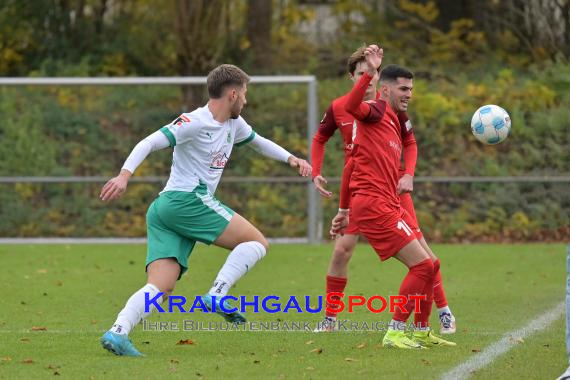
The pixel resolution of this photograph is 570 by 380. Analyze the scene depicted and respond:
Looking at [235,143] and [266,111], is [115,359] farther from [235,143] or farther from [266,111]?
[266,111]

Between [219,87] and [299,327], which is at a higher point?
[219,87]

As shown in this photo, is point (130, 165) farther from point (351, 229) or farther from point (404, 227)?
point (351, 229)

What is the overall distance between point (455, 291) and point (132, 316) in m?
5.02

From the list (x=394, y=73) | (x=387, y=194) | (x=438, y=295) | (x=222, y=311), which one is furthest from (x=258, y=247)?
(x=438, y=295)

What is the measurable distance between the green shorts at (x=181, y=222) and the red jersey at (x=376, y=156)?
102cm

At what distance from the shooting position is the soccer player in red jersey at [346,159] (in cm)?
841

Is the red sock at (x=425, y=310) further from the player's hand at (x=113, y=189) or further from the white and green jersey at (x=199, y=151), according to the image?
the player's hand at (x=113, y=189)

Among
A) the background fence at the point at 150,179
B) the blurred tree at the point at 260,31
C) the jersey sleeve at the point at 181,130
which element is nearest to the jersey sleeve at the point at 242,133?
the jersey sleeve at the point at 181,130

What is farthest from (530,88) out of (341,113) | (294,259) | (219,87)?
(219,87)

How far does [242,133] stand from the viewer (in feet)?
26.2

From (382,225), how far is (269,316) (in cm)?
244

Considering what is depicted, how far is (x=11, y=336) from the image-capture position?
332 inches

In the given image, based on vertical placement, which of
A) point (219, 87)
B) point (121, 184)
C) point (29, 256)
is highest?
point (219, 87)

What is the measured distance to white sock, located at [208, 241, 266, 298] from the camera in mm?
7537
